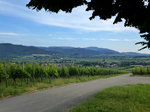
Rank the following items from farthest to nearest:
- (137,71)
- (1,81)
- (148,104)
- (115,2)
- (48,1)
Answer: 1. (137,71)
2. (1,81)
3. (148,104)
4. (115,2)
5. (48,1)

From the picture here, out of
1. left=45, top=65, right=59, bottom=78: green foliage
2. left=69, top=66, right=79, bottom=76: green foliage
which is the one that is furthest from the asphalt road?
left=69, top=66, right=79, bottom=76: green foliage

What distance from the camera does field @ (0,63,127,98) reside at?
2354 cm

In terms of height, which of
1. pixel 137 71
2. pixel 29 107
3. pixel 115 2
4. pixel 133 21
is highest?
pixel 115 2

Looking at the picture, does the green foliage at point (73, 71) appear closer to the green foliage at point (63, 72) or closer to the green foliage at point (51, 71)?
the green foliage at point (63, 72)

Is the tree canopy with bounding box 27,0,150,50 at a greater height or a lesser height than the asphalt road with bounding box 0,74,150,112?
greater

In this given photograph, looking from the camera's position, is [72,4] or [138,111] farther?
[138,111]

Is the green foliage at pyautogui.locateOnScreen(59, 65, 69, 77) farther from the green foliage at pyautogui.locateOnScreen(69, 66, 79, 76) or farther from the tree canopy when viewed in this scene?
the tree canopy

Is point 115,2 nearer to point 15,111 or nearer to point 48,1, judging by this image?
point 48,1

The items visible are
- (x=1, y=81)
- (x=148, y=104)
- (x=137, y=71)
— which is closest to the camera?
(x=148, y=104)

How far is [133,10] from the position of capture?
574cm

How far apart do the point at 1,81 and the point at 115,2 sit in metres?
23.9

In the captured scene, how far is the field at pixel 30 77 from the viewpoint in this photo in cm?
2354

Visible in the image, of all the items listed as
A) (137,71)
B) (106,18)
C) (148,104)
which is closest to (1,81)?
(148,104)

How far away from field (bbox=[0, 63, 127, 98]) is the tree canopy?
13777mm
